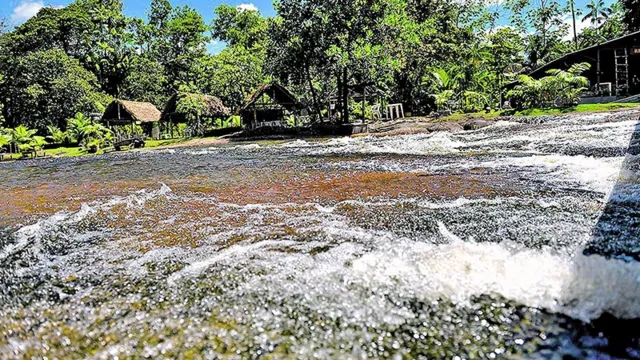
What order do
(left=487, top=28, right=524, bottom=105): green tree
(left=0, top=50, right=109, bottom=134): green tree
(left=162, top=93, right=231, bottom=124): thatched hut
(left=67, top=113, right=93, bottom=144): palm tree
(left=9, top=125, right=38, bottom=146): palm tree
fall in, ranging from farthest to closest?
(left=0, top=50, right=109, bottom=134): green tree → (left=162, top=93, right=231, bottom=124): thatched hut → (left=487, top=28, right=524, bottom=105): green tree → (left=67, top=113, right=93, bottom=144): palm tree → (left=9, top=125, right=38, bottom=146): palm tree

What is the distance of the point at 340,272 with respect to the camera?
3027 mm

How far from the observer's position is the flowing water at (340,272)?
218cm

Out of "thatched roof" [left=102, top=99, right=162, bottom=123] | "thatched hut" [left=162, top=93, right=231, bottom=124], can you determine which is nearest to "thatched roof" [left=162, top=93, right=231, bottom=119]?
"thatched hut" [left=162, top=93, right=231, bottom=124]

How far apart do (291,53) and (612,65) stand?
58.3ft

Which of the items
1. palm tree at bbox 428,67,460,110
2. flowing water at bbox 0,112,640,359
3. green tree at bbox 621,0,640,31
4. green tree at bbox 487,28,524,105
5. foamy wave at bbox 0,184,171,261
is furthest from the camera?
green tree at bbox 621,0,640,31

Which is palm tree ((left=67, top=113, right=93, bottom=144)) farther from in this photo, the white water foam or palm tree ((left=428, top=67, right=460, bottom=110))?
the white water foam

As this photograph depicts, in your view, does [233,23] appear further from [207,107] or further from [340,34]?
[340,34]

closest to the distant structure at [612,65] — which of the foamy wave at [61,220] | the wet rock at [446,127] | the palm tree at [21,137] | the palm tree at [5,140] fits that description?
the wet rock at [446,127]

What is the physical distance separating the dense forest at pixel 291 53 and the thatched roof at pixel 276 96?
2.14 feet

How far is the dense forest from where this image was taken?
21688 mm

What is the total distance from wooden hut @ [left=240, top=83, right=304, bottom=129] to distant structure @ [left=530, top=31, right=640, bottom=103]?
14.3 metres

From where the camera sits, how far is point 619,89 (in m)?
21.6

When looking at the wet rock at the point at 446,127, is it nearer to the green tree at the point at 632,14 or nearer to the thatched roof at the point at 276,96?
the thatched roof at the point at 276,96

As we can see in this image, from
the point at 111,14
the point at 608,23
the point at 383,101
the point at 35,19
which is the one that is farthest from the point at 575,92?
the point at 35,19
